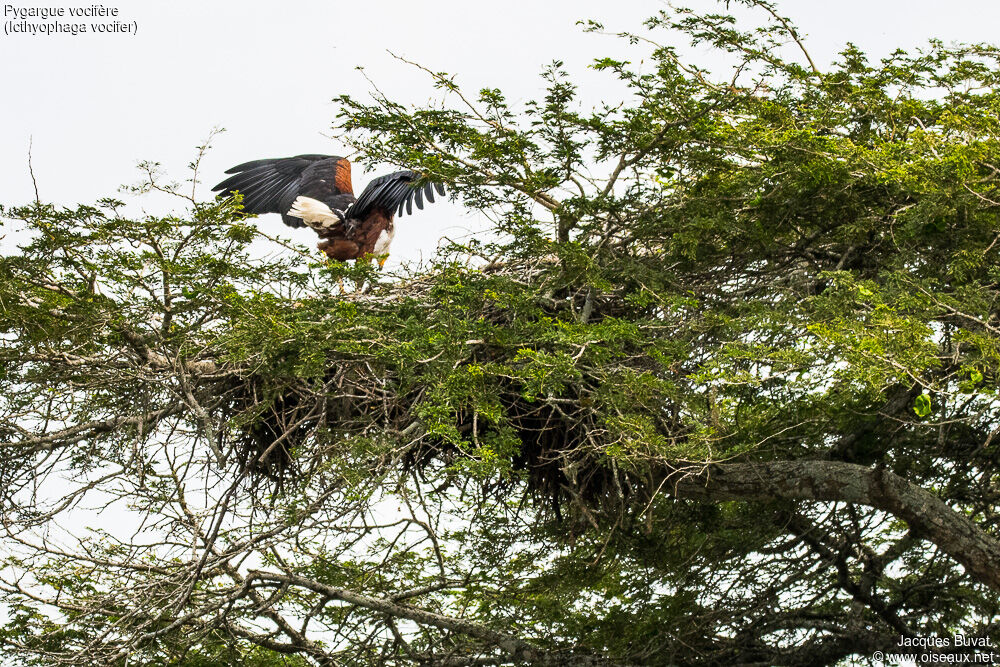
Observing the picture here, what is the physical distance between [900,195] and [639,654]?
2.73 metres

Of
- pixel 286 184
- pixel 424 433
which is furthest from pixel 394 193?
pixel 424 433

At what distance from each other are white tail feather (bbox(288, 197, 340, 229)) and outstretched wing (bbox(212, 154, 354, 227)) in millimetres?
51

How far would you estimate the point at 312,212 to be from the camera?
796 centimetres

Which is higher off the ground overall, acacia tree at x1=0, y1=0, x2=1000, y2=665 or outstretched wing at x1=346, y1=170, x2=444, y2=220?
outstretched wing at x1=346, y1=170, x2=444, y2=220

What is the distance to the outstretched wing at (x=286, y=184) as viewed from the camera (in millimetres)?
8102

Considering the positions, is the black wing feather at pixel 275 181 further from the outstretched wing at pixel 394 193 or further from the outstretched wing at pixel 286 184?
the outstretched wing at pixel 394 193

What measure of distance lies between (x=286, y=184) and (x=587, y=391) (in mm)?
3987

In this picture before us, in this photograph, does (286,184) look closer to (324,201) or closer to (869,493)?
(324,201)

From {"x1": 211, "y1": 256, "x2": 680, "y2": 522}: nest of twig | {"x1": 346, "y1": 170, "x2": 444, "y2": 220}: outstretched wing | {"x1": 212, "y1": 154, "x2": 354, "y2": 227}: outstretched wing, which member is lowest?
{"x1": 211, "y1": 256, "x2": 680, "y2": 522}: nest of twig

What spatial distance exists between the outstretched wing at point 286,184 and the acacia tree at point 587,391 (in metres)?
2.29

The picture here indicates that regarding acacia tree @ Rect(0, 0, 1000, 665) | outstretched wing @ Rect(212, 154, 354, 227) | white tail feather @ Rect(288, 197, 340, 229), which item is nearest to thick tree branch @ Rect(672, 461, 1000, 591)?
acacia tree @ Rect(0, 0, 1000, 665)

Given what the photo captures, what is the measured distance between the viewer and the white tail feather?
26.1 feet

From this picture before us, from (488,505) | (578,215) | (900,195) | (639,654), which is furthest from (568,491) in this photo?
(900,195)

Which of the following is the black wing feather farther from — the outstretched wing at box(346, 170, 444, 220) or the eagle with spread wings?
the outstretched wing at box(346, 170, 444, 220)
